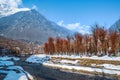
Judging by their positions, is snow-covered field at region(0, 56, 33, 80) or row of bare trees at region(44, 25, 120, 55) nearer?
snow-covered field at region(0, 56, 33, 80)

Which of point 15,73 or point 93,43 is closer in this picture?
point 15,73

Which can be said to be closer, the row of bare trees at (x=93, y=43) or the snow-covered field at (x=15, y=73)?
the snow-covered field at (x=15, y=73)

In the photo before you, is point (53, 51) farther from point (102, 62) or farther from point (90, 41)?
point (102, 62)

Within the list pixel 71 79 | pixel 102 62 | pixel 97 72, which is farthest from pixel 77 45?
pixel 71 79

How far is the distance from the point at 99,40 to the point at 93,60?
22.7 metres

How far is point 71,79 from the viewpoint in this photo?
1841 inches

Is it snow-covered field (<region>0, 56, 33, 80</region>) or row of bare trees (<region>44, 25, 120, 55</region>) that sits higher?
row of bare trees (<region>44, 25, 120, 55</region>)

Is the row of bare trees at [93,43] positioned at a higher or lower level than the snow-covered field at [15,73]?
higher

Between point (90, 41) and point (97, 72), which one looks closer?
point (97, 72)

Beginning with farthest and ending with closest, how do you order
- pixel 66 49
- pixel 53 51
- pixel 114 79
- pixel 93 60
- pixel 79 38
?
pixel 53 51, pixel 66 49, pixel 79 38, pixel 93 60, pixel 114 79

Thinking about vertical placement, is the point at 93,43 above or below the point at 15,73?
above

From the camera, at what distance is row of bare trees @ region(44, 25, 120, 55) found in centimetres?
9803

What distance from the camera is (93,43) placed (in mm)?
114000

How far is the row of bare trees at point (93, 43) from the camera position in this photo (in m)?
98.0
